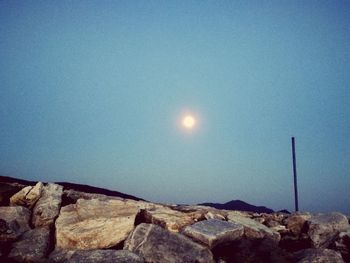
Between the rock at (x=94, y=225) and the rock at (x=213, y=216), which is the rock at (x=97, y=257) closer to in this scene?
the rock at (x=94, y=225)

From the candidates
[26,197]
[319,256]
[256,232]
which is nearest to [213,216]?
[256,232]

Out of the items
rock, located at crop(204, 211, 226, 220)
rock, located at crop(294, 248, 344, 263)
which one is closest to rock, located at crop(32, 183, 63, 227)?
rock, located at crop(204, 211, 226, 220)

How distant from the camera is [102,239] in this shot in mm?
5020

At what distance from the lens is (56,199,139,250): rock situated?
4.97 metres

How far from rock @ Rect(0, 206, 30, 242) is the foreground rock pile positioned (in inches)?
0.6

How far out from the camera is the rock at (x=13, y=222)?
5.06m

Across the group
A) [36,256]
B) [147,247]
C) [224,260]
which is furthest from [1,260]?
[224,260]

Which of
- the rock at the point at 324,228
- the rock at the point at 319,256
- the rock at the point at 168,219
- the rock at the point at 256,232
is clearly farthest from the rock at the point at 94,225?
the rock at the point at 324,228

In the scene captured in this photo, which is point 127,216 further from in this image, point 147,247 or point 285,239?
point 285,239

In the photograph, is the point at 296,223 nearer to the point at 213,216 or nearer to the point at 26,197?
the point at 213,216

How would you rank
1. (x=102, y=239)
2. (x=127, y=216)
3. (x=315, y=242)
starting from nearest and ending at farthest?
(x=102, y=239), (x=127, y=216), (x=315, y=242)

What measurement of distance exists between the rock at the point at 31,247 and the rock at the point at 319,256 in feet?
14.6

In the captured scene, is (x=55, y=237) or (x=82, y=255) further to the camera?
(x=55, y=237)

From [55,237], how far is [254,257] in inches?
140
